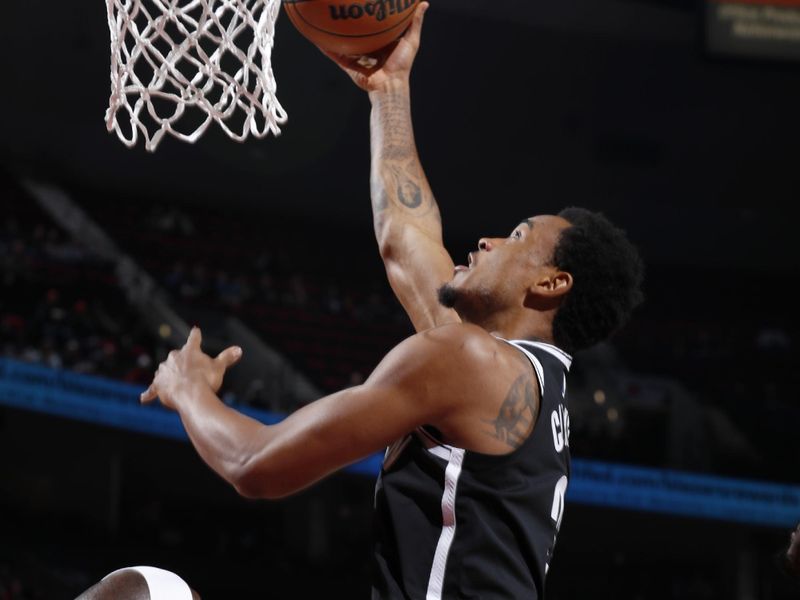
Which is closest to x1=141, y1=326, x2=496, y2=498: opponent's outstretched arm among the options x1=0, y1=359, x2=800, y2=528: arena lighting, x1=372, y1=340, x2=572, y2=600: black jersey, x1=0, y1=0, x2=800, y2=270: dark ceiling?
x1=372, y1=340, x2=572, y2=600: black jersey

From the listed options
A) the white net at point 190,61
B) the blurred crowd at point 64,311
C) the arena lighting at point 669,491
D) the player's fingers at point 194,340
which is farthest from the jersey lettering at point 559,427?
the blurred crowd at point 64,311

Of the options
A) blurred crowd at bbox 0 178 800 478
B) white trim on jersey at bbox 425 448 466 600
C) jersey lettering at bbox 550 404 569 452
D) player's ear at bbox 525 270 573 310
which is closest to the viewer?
white trim on jersey at bbox 425 448 466 600

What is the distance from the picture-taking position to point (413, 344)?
1686mm

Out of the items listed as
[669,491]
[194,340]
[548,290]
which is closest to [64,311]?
[669,491]

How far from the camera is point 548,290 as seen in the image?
6.52 ft

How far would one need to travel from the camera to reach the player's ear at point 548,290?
6.53 ft

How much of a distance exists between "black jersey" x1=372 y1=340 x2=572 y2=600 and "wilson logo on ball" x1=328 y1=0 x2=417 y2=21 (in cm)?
106

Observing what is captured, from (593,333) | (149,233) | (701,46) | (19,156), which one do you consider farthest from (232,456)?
(19,156)

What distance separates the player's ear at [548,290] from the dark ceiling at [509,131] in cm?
811

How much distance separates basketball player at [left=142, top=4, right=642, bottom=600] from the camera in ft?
5.45

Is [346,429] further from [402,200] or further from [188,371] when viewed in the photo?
[402,200]

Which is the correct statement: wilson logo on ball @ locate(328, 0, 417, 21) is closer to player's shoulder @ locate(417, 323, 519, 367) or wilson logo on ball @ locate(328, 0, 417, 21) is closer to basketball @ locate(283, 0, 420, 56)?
basketball @ locate(283, 0, 420, 56)

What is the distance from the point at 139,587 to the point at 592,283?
0.97 meters

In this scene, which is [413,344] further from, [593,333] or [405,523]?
[593,333]
